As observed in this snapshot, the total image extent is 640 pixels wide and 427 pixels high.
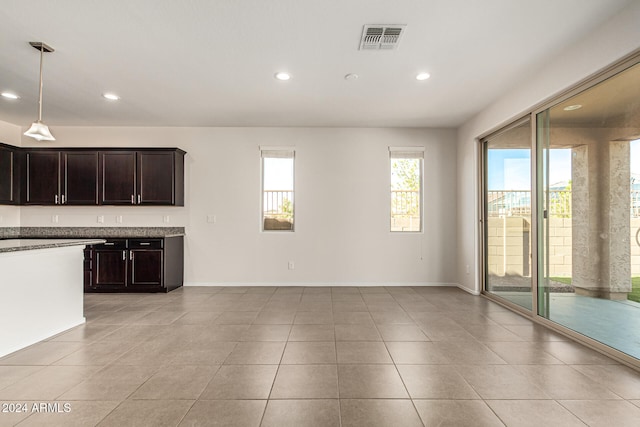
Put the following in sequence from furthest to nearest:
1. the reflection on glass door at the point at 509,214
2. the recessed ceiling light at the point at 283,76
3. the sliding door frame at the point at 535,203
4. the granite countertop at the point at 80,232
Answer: the granite countertop at the point at 80,232
the reflection on glass door at the point at 509,214
the recessed ceiling light at the point at 283,76
the sliding door frame at the point at 535,203

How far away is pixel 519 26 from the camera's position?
108 inches

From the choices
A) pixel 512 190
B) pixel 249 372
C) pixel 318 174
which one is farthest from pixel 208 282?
pixel 512 190

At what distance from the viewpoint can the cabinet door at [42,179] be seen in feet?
17.7

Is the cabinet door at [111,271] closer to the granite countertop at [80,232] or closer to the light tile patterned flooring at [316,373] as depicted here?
the granite countertop at [80,232]

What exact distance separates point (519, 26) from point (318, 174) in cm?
361

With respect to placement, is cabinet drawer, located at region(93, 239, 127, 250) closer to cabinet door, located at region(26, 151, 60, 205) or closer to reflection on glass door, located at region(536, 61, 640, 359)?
cabinet door, located at region(26, 151, 60, 205)

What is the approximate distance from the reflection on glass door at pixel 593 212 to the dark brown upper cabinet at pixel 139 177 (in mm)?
5336

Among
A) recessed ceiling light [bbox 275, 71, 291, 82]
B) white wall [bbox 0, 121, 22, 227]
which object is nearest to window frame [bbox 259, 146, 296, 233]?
recessed ceiling light [bbox 275, 71, 291, 82]

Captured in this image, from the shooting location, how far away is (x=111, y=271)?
514cm

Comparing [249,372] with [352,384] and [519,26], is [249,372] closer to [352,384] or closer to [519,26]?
[352,384]

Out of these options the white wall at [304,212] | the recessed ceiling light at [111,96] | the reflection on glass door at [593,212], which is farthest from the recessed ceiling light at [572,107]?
the recessed ceiling light at [111,96]

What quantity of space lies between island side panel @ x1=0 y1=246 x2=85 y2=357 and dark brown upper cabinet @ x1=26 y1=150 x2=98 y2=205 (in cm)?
227

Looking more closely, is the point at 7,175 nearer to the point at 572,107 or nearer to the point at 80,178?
the point at 80,178

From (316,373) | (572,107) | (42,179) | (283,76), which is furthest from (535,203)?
(42,179)
